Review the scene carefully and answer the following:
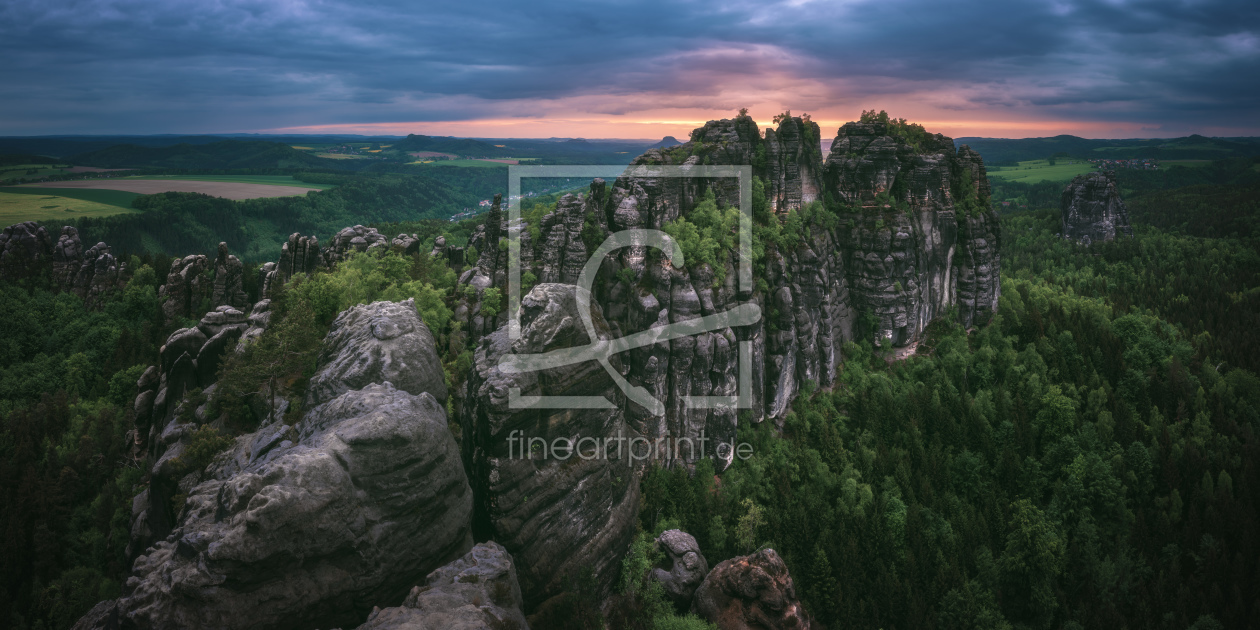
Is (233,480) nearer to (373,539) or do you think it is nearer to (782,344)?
(373,539)

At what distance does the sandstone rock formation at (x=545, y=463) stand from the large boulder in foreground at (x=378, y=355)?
2705 millimetres

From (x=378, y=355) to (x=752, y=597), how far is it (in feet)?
81.2

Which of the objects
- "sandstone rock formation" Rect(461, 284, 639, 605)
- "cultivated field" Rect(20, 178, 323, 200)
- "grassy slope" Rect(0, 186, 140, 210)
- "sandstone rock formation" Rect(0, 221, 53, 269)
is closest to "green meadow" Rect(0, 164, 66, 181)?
"cultivated field" Rect(20, 178, 323, 200)

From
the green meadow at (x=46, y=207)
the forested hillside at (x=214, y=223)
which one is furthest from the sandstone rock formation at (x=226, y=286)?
the forested hillside at (x=214, y=223)

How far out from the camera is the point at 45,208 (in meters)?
116

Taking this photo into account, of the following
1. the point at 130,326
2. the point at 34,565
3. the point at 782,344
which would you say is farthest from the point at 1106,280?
the point at 130,326

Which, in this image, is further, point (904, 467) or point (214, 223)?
point (214, 223)

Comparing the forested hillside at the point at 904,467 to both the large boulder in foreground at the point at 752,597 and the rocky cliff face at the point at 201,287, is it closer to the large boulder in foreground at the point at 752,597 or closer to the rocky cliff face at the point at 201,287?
the rocky cliff face at the point at 201,287

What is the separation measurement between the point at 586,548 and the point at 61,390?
6144 centimetres

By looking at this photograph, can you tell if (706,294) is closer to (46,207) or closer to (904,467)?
(904,467)

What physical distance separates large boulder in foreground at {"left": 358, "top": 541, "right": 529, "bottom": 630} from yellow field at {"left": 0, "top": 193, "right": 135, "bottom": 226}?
114 meters

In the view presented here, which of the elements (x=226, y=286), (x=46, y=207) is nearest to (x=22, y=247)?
(x=226, y=286)

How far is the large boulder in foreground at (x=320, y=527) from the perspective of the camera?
15.4m

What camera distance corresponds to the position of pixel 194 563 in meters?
15.6
